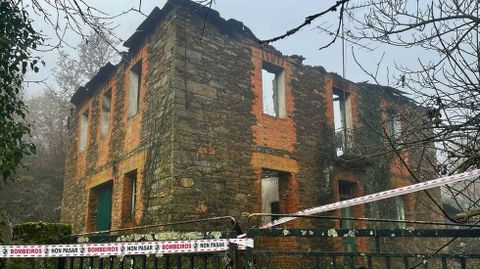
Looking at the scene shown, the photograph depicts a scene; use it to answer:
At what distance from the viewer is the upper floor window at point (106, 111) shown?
13219 millimetres

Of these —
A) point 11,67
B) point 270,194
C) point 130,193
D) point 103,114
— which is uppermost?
point 103,114

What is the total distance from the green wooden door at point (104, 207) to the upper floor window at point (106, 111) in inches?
75.1

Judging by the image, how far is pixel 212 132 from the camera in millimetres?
9547

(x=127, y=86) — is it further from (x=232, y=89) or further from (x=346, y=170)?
(x=346, y=170)

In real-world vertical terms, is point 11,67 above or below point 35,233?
above

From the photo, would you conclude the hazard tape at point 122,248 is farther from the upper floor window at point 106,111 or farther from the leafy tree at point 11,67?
the upper floor window at point 106,111

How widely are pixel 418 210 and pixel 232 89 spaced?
863cm

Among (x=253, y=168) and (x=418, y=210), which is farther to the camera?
(x=418, y=210)

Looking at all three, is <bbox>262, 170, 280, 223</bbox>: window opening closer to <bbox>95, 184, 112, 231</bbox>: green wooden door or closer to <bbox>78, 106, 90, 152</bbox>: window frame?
<bbox>95, 184, 112, 231</bbox>: green wooden door

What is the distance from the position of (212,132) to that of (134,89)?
345 centimetres

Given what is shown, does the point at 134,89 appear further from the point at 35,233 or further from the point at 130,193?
the point at 35,233

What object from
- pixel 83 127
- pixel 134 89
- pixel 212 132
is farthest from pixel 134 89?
pixel 83 127

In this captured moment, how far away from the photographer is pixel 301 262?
977 centimetres

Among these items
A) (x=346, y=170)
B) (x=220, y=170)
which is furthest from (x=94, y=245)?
(x=346, y=170)
